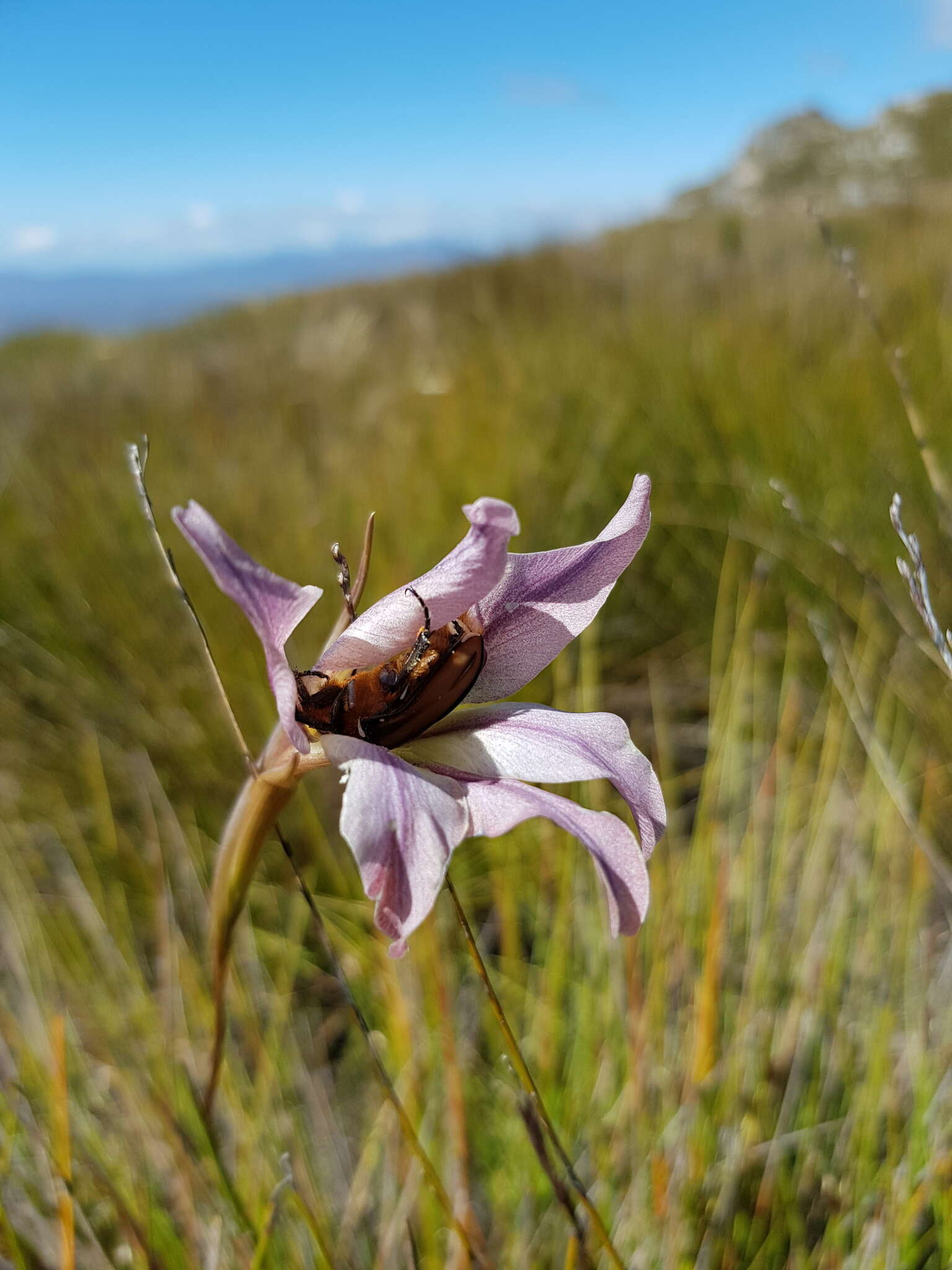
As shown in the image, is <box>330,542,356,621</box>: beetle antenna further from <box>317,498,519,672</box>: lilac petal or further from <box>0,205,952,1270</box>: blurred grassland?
<box>0,205,952,1270</box>: blurred grassland

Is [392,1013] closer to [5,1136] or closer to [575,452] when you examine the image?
[5,1136]

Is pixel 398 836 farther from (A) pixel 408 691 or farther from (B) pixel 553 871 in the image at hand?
(B) pixel 553 871

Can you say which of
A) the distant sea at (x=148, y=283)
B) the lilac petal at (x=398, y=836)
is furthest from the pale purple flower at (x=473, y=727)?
the distant sea at (x=148, y=283)

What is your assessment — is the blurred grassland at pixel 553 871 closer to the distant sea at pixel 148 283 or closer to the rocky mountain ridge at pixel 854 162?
the rocky mountain ridge at pixel 854 162

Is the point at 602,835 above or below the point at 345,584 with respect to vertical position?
below

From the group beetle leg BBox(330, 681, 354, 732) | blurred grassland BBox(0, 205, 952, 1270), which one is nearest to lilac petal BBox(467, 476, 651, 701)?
beetle leg BBox(330, 681, 354, 732)

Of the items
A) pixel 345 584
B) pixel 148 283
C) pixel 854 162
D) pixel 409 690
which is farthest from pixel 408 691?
pixel 148 283

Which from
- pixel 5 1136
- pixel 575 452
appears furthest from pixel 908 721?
pixel 5 1136
